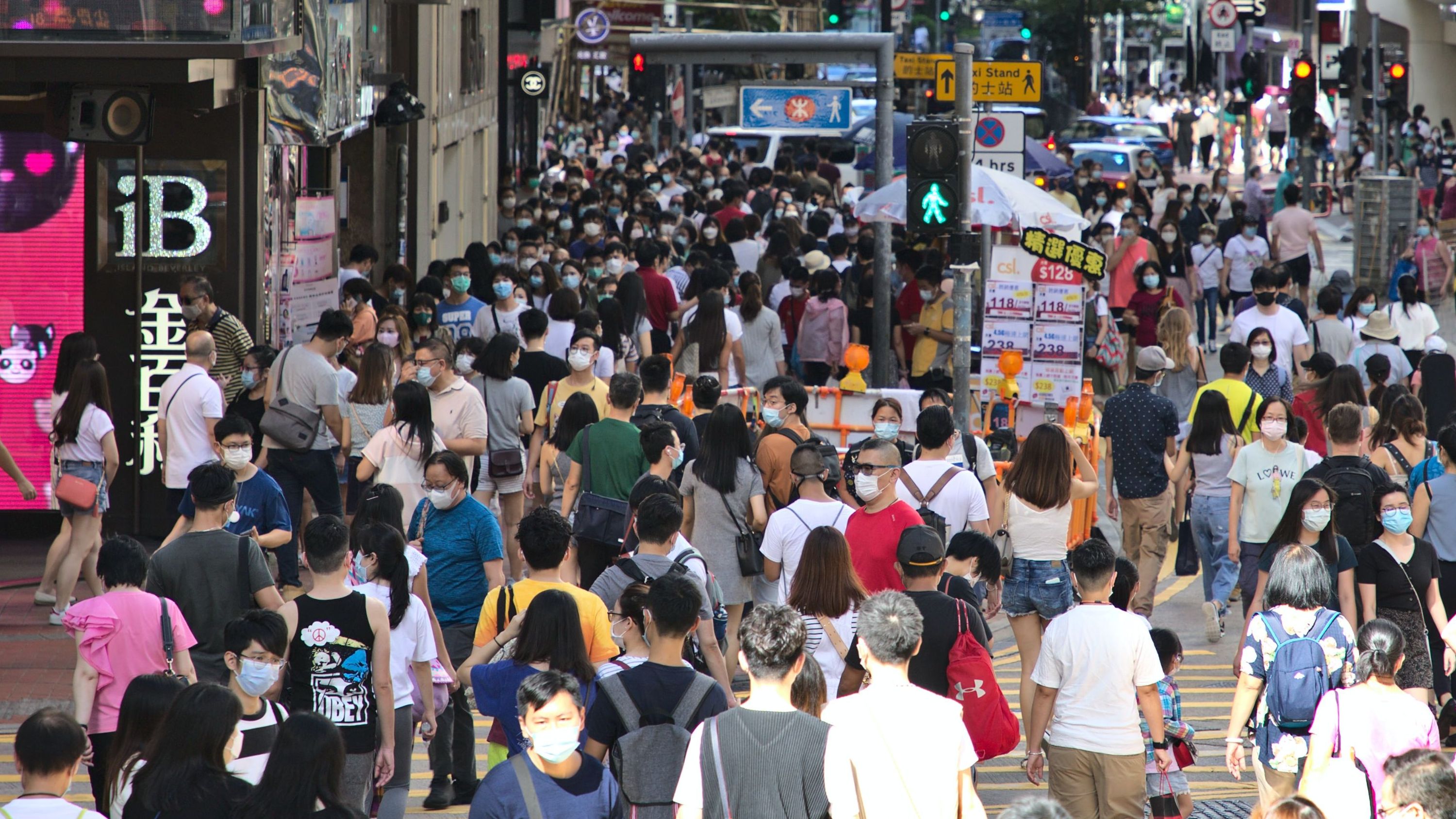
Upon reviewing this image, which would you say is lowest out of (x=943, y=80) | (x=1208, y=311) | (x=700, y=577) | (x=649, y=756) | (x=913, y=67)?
(x=649, y=756)

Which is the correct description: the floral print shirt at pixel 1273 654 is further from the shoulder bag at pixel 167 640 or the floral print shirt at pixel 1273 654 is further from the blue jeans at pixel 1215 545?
the shoulder bag at pixel 167 640

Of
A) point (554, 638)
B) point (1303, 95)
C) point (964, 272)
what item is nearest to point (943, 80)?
point (964, 272)

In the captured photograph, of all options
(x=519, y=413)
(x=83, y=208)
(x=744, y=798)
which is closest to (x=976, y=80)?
(x=519, y=413)

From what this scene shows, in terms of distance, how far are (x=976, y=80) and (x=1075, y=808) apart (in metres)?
10.5

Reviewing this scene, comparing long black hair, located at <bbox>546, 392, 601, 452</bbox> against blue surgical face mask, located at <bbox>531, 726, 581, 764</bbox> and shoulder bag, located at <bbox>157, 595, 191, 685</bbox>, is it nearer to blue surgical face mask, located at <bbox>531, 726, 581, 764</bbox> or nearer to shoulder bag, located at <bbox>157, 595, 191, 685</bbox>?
shoulder bag, located at <bbox>157, 595, 191, 685</bbox>

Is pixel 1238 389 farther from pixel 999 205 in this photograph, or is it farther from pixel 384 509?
pixel 384 509

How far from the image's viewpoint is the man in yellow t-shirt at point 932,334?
15.6m

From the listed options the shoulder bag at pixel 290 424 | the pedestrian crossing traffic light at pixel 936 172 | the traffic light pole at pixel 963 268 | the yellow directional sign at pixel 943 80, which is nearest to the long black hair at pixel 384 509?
the shoulder bag at pixel 290 424

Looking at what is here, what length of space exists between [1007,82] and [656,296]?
148 inches

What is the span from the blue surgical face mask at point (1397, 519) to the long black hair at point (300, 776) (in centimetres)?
536

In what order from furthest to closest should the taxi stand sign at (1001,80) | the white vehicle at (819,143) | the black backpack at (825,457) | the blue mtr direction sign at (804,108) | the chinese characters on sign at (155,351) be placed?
the white vehicle at (819,143)
the blue mtr direction sign at (804,108)
the taxi stand sign at (1001,80)
the chinese characters on sign at (155,351)
the black backpack at (825,457)

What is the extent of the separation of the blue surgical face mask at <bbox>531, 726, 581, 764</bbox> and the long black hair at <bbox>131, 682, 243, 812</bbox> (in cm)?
92

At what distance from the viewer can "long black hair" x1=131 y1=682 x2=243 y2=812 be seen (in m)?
5.10

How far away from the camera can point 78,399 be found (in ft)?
33.7
